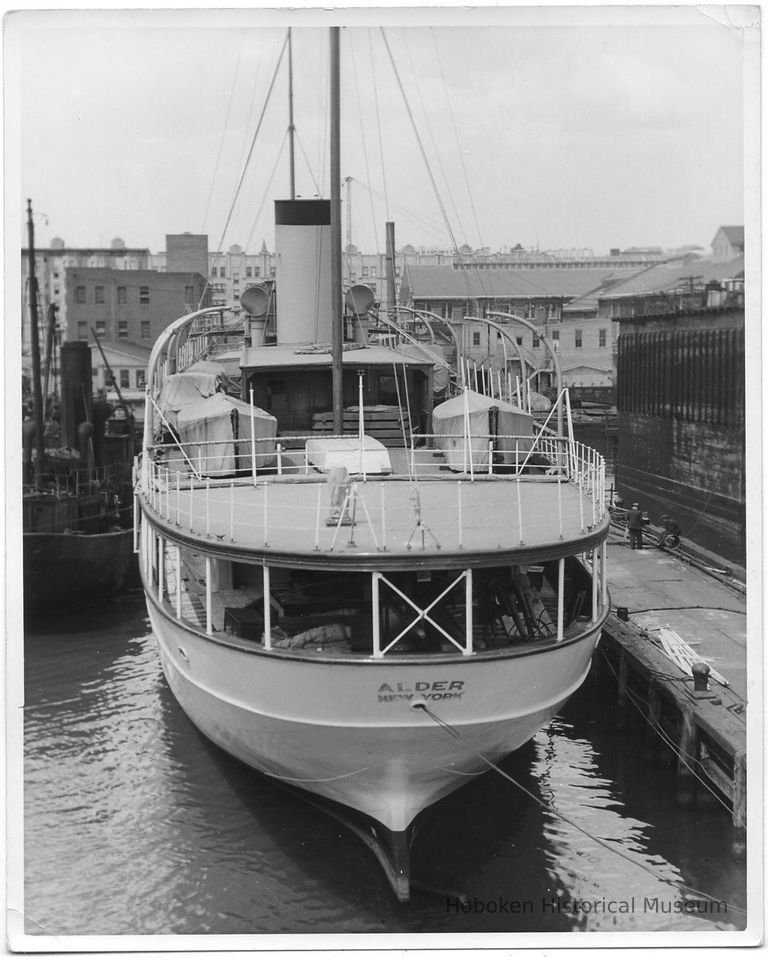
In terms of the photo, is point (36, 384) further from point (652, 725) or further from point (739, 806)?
point (739, 806)

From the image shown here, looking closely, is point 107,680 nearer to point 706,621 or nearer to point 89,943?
point 89,943

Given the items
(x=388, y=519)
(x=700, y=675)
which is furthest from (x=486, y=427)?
(x=700, y=675)

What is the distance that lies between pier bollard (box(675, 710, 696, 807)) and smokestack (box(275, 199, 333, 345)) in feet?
38.0

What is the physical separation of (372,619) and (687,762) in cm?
648

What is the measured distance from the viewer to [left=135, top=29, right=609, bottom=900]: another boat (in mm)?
11922

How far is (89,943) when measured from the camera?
11.1m

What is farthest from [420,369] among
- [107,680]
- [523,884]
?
[523,884]

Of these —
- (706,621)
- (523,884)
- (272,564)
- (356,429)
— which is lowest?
(523,884)

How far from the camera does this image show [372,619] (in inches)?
496

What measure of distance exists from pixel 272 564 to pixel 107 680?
10417mm

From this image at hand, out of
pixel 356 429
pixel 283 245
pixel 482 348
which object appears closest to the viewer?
pixel 356 429

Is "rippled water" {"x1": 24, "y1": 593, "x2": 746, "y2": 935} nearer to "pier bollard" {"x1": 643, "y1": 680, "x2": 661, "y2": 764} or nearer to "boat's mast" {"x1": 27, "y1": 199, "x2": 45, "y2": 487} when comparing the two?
"pier bollard" {"x1": 643, "y1": 680, "x2": 661, "y2": 764}

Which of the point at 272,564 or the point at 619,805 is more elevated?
the point at 272,564

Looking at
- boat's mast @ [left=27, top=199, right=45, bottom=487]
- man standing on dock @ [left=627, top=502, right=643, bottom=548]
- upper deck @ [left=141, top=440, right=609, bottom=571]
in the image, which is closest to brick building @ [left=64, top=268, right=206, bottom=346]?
boat's mast @ [left=27, top=199, right=45, bottom=487]
